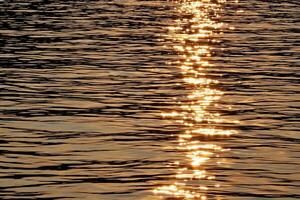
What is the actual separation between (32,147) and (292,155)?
618 cm

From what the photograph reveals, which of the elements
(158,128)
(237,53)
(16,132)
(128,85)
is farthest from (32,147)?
(237,53)

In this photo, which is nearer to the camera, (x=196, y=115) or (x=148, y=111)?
(x=196, y=115)

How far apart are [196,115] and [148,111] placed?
1421 mm

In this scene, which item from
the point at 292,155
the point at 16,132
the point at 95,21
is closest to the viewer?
the point at 292,155

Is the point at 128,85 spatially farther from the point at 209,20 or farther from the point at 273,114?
the point at 209,20

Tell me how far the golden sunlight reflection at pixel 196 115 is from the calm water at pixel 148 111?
0.05 m

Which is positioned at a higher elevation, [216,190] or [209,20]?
[216,190]

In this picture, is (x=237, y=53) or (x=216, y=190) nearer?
(x=216, y=190)

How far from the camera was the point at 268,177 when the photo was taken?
881 inches

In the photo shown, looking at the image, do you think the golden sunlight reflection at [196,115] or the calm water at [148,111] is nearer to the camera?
the golden sunlight reflection at [196,115]

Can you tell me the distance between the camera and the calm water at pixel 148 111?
22.0 m

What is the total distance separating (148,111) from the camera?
30906mm

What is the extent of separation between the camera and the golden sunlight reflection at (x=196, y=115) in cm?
2178

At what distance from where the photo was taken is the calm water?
21984 mm
